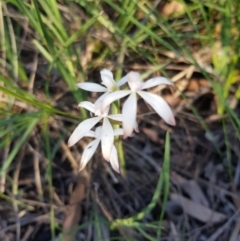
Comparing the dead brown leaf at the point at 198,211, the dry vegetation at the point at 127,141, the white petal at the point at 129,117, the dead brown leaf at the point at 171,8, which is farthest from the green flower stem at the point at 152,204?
the dead brown leaf at the point at 171,8

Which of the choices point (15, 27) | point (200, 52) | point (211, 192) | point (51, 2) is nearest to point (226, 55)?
point (200, 52)

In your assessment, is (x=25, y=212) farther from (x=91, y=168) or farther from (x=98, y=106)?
(x=98, y=106)

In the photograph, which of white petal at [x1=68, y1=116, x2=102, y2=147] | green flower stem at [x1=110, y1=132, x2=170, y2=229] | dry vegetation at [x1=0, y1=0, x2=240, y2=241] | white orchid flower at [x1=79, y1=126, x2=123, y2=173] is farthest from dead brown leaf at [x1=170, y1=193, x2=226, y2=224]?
white petal at [x1=68, y1=116, x2=102, y2=147]

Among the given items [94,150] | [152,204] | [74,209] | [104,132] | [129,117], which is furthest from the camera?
[74,209]

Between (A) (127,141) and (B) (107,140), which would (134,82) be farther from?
(A) (127,141)

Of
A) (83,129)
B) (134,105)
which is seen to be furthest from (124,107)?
(83,129)

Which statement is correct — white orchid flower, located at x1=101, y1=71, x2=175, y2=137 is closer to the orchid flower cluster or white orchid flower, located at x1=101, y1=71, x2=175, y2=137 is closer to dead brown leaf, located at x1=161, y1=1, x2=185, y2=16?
the orchid flower cluster

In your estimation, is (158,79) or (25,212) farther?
(25,212)

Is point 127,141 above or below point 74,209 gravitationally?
above

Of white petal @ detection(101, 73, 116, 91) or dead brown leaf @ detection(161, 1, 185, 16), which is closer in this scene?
white petal @ detection(101, 73, 116, 91)
